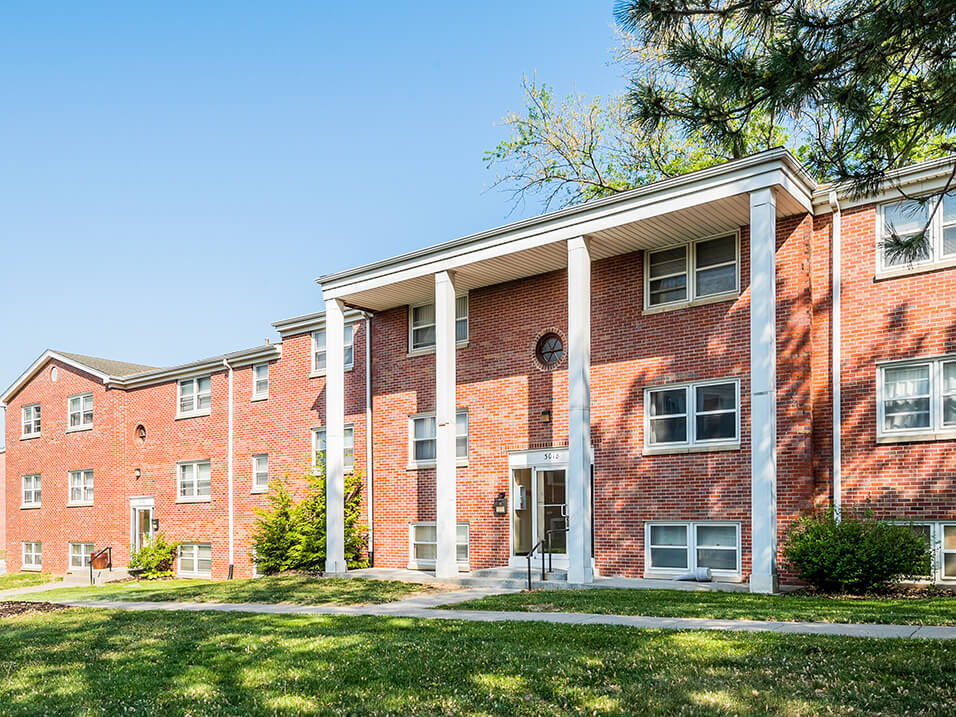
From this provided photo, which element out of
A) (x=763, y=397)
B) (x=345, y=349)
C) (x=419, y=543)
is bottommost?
(x=419, y=543)

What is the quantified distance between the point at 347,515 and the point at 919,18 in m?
18.7

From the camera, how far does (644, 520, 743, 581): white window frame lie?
16.4m

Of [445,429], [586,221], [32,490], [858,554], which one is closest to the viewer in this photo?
[858,554]

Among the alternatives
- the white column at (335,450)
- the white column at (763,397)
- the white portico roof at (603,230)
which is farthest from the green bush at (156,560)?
the white column at (763,397)

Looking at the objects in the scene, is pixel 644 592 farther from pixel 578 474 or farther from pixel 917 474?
pixel 917 474

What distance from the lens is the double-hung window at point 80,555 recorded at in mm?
31547

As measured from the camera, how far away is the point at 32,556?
34.6 meters

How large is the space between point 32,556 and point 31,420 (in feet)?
17.5

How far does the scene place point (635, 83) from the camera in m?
7.80

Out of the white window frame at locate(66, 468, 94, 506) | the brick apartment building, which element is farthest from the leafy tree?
the white window frame at locate(66, 468, 94, 506)

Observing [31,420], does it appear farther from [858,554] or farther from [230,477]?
[858,554]

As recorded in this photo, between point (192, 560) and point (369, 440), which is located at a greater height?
point (369, 440)

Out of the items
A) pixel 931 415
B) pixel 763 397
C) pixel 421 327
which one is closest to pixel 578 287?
pixel 763 397

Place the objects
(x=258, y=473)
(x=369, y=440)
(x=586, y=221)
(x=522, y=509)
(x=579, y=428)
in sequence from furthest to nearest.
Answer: (x=258, y=473), (x=369, y=440), (x=522, y=509), (x=586, y=221), (x=579, y=428)
